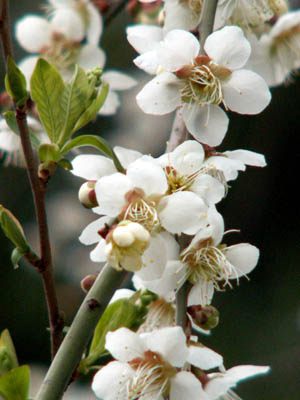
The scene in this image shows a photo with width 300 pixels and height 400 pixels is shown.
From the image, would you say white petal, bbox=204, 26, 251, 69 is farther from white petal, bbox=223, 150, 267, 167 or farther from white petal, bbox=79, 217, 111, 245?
white petal, bbox=79, 217, 111, 245

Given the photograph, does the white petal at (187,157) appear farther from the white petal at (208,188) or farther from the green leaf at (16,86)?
the green leaf at (16,86)

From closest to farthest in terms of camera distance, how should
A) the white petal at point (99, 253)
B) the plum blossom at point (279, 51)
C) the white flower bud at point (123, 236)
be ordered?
the white flower bud at point (123, 236), the white petal at point (99, 253), the plum blossom at point (279, 51)

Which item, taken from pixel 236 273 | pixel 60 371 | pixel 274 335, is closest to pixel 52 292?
pixel 60 371

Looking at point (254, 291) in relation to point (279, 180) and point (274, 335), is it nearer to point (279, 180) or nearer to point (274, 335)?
point (274, 335)

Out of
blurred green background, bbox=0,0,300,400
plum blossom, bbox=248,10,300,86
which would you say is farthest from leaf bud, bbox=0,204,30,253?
blurred green background, bbox=0,0,300,400

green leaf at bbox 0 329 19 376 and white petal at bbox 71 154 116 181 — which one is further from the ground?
white petal at bbox 71 154 116 181

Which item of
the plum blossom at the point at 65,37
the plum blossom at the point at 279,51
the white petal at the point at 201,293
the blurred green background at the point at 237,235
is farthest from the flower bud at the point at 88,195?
the blurred green background at the point at 237,235
